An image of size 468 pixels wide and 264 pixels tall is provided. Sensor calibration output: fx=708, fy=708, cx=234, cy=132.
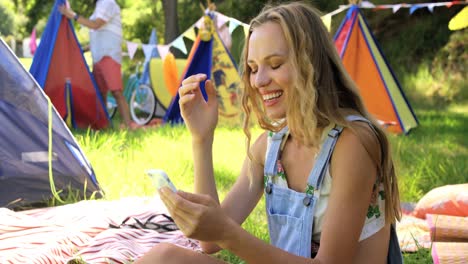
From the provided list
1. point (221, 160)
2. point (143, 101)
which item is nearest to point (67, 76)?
point (143, 101)

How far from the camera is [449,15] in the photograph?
11.5 m

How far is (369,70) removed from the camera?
6.35m

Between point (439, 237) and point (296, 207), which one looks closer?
point (296, 207)

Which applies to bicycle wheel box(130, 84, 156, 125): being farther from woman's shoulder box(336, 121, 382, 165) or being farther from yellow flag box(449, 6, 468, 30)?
woman's shoulder box(336, 121, 382, 165)

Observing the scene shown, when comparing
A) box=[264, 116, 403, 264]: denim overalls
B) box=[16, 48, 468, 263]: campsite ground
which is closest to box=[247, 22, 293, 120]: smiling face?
box=[264, 116, 403, 264]: denim overalls

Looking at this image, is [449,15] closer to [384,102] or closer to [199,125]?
[384,102]

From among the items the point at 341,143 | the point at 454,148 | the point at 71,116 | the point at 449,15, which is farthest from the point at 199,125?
the point at 449,15

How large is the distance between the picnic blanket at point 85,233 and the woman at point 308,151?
0.88 m

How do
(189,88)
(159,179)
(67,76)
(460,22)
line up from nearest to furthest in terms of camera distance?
(159,179) < (189,88) < (460,22) < (67,76)

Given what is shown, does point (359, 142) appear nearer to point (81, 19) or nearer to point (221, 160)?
point (221, 160)

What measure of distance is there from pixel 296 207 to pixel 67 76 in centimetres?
480

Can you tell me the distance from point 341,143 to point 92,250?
1.30 meters

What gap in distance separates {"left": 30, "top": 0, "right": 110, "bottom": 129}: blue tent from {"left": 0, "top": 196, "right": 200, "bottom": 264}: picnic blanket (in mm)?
2853

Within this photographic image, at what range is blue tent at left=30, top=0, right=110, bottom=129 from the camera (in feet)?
19.7
